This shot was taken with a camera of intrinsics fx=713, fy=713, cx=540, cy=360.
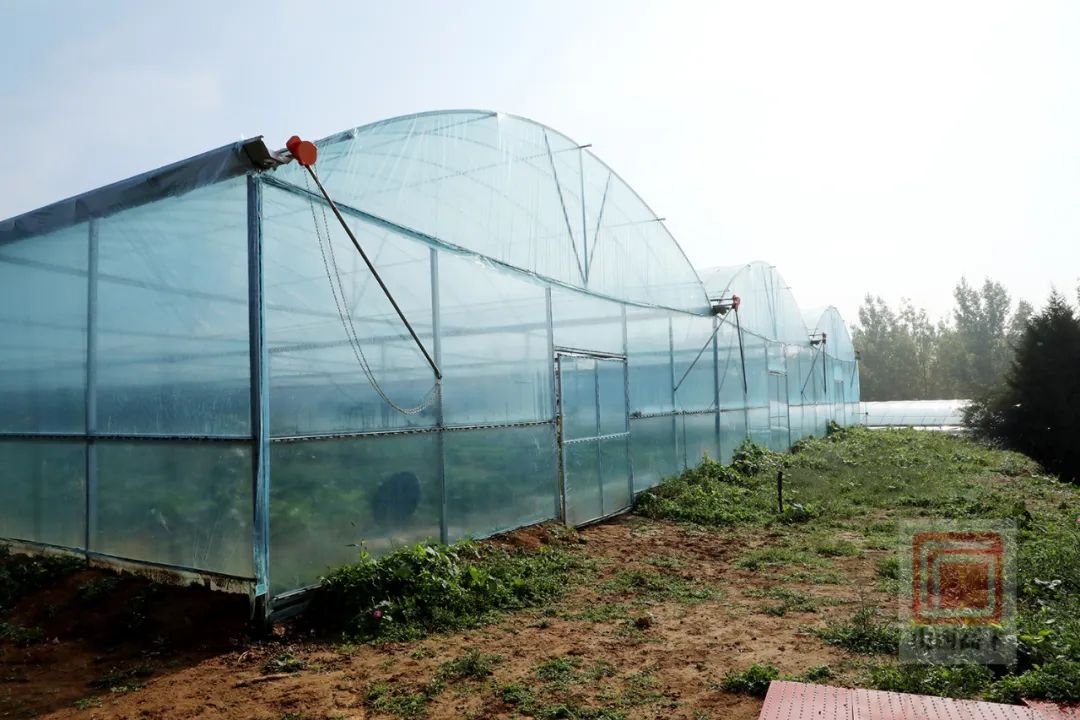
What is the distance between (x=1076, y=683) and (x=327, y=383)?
5.60 metres

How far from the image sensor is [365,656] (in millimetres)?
5211

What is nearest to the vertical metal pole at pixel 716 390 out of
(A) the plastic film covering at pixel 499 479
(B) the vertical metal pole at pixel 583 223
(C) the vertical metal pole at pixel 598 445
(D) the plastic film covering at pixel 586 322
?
(D) the plastic film covering at pixel 586 322

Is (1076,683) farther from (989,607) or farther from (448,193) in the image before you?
(448,193)

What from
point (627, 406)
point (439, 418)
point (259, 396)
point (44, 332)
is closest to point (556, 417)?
point (627, 406)

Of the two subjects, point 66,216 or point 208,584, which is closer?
point 208,584

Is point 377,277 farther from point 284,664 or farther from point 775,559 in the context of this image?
point 775,559

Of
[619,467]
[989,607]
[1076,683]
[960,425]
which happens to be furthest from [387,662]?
[960,425]

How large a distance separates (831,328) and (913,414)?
1258cm

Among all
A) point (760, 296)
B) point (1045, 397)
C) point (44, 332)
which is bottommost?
point (1045, 397)

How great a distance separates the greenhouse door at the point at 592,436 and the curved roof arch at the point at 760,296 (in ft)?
20.4

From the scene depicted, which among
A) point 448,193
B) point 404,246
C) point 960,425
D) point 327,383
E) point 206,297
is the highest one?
point 448,193

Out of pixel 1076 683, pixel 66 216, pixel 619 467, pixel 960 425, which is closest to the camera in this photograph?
pixel 1076 683

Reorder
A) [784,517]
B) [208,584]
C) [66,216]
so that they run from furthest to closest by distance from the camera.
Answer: [784,517]
[66,216]
[208,584]

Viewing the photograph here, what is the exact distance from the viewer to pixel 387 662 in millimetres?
5066
